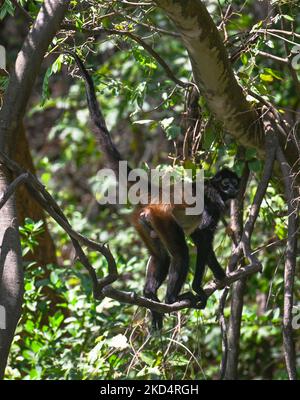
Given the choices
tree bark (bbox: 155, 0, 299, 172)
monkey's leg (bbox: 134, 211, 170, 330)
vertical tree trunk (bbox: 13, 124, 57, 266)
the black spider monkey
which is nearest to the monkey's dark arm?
the black spider monkey

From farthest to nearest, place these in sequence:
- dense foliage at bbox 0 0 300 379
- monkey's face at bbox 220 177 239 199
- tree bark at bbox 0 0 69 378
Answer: monkey's face at bbox 220 177 239 199, dense foliage at bbox 0 0 300 379, tree bark at bbox 0 0 69 378

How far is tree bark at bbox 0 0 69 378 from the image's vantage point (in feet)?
9.92

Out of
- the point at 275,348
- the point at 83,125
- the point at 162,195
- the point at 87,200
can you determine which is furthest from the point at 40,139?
the point at 162,195

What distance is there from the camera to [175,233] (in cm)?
455

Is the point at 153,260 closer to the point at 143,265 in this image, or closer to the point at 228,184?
the point at 228,184

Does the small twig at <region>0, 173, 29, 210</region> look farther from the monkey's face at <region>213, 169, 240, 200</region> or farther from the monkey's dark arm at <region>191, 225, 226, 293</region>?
the monkey's face at <region>213, 169, 240, 200</region>

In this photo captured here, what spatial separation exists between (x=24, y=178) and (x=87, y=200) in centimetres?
653

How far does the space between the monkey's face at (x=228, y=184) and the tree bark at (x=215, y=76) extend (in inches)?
15.7

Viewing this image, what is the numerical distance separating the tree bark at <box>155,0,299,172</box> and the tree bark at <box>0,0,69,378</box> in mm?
472

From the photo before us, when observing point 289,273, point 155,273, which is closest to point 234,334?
point 155,273

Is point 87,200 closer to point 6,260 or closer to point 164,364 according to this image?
point 164,364

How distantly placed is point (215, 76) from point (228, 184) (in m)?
1.23

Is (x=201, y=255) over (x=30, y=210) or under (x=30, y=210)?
under

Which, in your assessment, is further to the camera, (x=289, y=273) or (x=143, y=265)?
(x=143, y=265)
